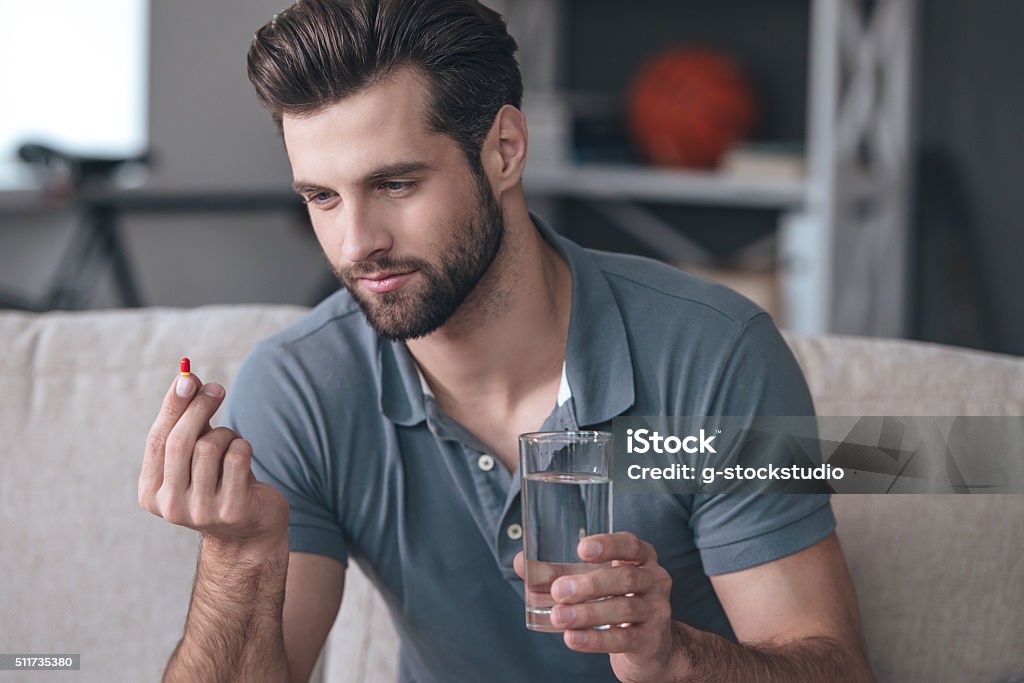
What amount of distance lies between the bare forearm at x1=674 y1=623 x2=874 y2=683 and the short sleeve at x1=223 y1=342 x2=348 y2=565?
489mm

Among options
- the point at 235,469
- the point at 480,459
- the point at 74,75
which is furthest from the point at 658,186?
the point at 235,469

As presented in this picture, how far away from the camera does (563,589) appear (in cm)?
105

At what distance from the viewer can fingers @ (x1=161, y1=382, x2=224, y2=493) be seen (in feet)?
3.88

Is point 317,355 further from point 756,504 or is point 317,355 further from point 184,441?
point 756,504

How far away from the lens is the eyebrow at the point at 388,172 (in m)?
1.37

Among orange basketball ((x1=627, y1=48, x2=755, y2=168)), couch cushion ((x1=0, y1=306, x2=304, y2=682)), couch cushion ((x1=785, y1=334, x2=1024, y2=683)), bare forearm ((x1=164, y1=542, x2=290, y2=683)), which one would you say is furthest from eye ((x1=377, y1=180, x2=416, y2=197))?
orange basketball ((x1=627, y1=48, x2=755, y2=168))

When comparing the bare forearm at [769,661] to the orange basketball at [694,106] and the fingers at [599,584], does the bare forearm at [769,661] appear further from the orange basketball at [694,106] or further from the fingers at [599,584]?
the orange basketball at [694,106]

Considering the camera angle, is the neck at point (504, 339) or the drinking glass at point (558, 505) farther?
the neck at point (504, 339)

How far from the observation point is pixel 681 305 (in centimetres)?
153

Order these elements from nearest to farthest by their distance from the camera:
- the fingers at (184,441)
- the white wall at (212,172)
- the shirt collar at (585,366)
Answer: the fingers at (184,441) → the shirt collar at (585,366) → the white wall at (212,172)

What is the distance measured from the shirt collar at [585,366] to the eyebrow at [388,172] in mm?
244

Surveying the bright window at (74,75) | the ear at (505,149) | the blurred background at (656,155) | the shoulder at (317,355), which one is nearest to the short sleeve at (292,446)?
the shoulder at (317,355)

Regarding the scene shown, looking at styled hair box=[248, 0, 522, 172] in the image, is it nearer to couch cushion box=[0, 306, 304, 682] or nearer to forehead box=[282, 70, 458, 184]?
forehead box=[282, 70, 458, 184]

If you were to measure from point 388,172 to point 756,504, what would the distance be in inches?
21.1
